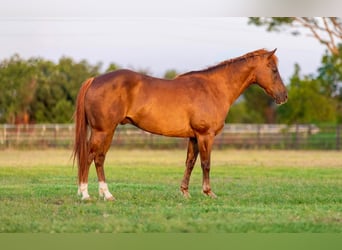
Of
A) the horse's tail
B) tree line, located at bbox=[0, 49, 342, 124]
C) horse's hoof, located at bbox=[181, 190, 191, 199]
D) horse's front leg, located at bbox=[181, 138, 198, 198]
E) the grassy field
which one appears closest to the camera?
the grassy field

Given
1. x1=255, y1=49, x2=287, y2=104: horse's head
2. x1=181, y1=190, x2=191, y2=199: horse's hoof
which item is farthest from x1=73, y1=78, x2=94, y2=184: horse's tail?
x1=255, y1=49, x2=287, y2=104: horse's head

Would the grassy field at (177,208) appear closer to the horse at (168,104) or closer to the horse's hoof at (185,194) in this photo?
the horse's hoof at (185,194)

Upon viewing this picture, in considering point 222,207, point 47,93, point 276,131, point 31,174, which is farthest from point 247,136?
point 222,207

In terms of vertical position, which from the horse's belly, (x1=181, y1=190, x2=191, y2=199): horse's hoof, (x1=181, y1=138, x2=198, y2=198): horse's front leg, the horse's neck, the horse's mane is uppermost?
the horse's mane

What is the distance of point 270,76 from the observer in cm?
1095

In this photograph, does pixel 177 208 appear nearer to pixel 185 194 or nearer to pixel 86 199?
pixel 86 199

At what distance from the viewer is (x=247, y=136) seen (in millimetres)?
33312

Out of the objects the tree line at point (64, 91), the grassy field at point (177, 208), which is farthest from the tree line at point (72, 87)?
the grassy field at point (177, 208)

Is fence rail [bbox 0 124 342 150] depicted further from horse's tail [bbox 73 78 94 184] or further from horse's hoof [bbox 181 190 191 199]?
horse's tail [bbox 73 78 94 184]

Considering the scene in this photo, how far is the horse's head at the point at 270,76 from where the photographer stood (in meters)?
10.9

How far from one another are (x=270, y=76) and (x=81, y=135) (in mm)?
3235

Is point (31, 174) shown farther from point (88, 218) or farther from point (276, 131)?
point (276, 131)

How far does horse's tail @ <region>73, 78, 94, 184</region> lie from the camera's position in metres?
9.82

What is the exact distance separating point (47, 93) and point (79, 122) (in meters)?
30.3
